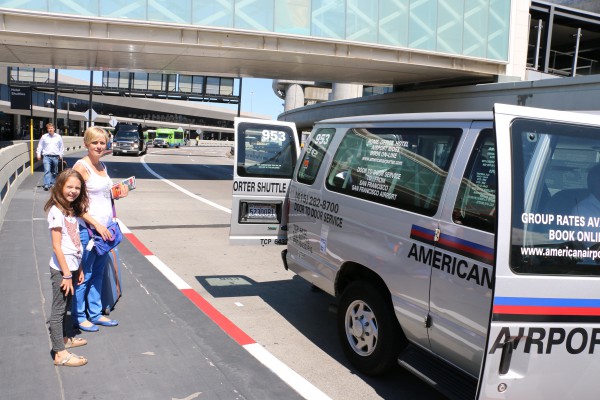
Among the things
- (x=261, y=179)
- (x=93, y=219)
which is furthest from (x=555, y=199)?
(x=261, y=179)

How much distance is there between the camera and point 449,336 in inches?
139

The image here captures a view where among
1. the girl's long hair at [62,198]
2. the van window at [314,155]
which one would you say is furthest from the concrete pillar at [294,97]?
the girl's long hair at [62,198]

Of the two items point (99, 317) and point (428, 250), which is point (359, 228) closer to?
point (428, 250)

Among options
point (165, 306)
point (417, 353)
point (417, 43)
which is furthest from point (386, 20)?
point (417, 353)

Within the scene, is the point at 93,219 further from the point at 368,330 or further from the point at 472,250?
the point at 472,250

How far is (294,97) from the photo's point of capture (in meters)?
63.1

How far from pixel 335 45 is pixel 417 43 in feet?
12.0

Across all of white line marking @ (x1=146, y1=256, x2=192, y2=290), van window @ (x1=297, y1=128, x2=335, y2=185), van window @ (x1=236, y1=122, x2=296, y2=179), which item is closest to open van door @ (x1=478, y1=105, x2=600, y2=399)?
van window @ (x1=297, y1=128, x2=335, y2=185)

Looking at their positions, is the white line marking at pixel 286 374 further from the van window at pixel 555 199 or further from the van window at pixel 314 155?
the van window at pixel 555 199

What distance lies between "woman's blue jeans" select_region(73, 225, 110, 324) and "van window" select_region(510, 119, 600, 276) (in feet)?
12.1

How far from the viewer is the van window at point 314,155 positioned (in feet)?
18.2

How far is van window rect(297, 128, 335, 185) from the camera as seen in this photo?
5.55 m

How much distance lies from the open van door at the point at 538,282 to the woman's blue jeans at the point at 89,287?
3.57m

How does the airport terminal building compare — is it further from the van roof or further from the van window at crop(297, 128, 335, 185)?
the van roof
